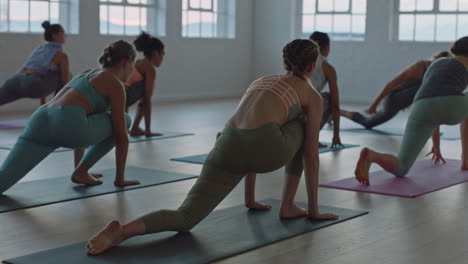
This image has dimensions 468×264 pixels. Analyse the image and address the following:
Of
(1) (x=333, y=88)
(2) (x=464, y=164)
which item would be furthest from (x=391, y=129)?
(2) (x=464, y=164)

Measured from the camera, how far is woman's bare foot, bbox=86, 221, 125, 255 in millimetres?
2682

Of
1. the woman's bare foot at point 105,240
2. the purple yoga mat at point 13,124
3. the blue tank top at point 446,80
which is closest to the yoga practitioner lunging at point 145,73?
the purple yoga mat at point 13,124

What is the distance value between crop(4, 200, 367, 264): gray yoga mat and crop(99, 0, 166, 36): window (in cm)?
684

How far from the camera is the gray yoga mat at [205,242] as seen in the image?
264 cm

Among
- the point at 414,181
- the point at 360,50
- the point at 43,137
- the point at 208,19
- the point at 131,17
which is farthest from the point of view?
the point at 208,19

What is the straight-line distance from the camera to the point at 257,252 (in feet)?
9.19

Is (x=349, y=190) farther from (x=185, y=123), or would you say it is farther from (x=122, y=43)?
(x=185, y=123)

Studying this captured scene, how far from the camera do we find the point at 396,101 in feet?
22.5

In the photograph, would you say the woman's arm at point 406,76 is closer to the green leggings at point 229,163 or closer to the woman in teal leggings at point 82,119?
the woman in teal leggings at point 82,119

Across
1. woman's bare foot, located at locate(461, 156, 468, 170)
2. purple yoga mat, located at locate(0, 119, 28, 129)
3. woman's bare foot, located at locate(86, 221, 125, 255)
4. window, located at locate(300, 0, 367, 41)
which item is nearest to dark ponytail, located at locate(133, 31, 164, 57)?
purple yoga mat, located at locate(0, 119, 28, 129)

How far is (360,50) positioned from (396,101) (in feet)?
14.0

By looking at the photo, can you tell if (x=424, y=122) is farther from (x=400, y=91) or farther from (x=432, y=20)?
(x=432, y=20)

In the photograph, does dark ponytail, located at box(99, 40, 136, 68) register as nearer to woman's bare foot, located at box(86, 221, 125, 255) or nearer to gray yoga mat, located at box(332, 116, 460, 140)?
woman's bare foot, located at box(86, 221, 125, 255)

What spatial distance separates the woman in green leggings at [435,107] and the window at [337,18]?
6.51m
